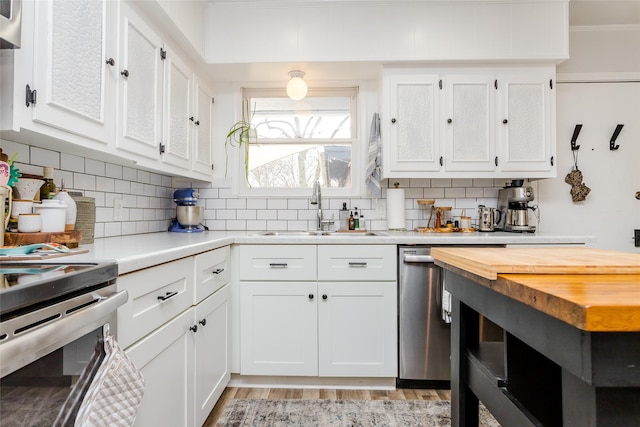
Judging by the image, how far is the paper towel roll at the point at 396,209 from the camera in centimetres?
267

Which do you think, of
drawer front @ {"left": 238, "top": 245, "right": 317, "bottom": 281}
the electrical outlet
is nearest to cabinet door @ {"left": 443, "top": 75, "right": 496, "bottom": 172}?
drawer front @ {"left": 238, "top": 245, "right": 317, "bottom": 281}

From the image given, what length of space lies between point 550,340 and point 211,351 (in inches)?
63.0

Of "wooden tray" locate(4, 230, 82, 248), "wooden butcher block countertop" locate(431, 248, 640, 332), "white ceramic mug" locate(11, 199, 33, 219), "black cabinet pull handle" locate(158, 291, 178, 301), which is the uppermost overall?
"white ceramic mug" locate(11, 199, 33, 219)

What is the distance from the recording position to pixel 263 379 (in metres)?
2.22

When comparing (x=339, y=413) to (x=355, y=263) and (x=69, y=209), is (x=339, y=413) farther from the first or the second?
(x=69, y=209)

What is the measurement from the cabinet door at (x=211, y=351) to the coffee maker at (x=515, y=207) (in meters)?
2.04

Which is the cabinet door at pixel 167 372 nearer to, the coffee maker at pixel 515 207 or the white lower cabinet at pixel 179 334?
the white lower cabinet at pixel 179 334

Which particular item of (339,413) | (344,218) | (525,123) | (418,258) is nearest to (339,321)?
(339,413)

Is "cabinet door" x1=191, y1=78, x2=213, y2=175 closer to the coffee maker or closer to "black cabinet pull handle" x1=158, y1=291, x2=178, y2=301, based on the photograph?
"black cabinet pull handle" x1=158, y1=291, x2=178, y2=301

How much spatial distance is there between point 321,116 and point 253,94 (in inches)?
23.8

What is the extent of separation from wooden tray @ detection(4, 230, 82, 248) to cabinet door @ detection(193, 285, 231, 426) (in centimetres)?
57

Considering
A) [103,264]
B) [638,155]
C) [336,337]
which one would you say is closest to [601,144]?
[638,155]

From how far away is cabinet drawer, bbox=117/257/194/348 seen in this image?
105 cm

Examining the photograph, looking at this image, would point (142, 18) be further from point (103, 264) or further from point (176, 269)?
point (103, 264)
